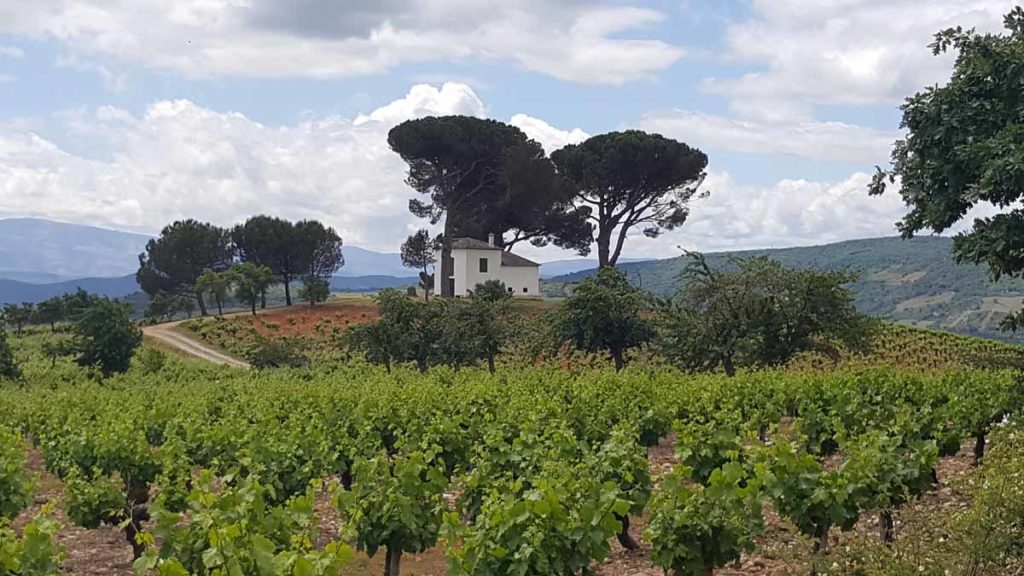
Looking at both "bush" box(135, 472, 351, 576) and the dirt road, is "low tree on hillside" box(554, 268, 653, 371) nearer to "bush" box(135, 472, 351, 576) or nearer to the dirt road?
the dirt road

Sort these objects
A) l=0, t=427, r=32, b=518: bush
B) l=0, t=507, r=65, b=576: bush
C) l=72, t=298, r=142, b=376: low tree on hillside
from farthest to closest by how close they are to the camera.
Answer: l=72, t=298, r=142, b=376: low tree on hillside < l=0, t=427, r=32, b=518: bush < l=0, t=507, r=65, b=576: bush

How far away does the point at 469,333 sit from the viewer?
31922 mm

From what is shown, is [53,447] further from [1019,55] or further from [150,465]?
[1019,55]

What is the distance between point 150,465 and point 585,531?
7232 mm

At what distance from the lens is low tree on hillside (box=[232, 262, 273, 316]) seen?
57.3m

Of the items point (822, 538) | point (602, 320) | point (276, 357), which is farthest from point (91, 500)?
point (276, 357)

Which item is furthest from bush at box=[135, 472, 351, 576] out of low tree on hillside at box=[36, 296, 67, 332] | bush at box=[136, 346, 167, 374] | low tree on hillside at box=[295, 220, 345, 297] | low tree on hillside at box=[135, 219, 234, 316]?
low tree on hillside at box=[135, 219, 234, 316]

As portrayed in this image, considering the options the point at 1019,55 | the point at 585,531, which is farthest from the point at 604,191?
the point at 585,531

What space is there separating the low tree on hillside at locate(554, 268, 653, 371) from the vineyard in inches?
446

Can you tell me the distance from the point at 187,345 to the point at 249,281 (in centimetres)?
1084

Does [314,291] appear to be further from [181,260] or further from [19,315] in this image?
[19,315]

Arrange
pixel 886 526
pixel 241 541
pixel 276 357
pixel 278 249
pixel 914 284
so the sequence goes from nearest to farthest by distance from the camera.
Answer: pixel 241 541 → pixel 886 526 → pixel 276 357 → pixel 278 249 → pixel 914 284

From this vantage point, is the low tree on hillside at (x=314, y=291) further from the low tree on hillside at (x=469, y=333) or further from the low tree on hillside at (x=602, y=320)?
the low tree on hillside at (x=602, y=320)

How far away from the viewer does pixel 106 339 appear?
36656mm
